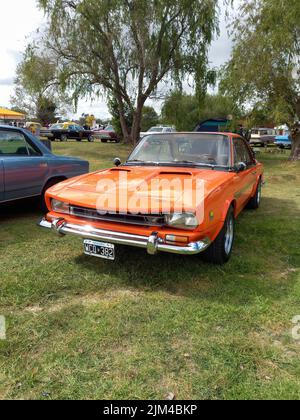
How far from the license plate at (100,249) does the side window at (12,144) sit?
2684 mm

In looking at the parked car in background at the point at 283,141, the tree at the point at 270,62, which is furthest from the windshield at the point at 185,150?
the parked car in background at the point at 283,141

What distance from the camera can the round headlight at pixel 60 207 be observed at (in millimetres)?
3751

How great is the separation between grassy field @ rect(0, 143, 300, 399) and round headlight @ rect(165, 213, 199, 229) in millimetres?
686

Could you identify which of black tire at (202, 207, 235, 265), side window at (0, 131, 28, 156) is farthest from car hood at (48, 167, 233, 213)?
side window at (0, 131, 28, 156)

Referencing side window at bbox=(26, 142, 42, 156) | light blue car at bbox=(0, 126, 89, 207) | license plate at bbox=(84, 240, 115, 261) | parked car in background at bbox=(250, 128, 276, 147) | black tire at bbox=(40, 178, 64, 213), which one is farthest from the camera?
parked car in background at bbox=(250, 128, 276, 147)

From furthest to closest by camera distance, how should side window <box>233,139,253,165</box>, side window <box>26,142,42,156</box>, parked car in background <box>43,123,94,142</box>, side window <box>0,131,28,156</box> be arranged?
parked car in background <box>43,123,94,142</box> < side window <box>26,142,42,156</box> < side window <box>0,131,28,156</box> < side window <box>233,139,253,165</box>

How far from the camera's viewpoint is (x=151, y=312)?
2965mm

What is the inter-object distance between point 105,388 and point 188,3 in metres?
16.3

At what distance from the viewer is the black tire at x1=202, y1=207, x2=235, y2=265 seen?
12.0 ft

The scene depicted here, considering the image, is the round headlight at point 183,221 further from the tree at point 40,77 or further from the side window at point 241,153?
the tree at point 40,77

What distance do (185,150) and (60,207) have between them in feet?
6.13

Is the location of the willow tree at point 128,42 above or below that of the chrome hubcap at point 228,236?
above

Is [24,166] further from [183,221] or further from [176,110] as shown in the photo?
[176,110]

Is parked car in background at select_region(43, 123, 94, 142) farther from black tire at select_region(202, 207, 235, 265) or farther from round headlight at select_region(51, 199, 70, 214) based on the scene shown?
black tire at select_region(202, 207, 235, 265)
